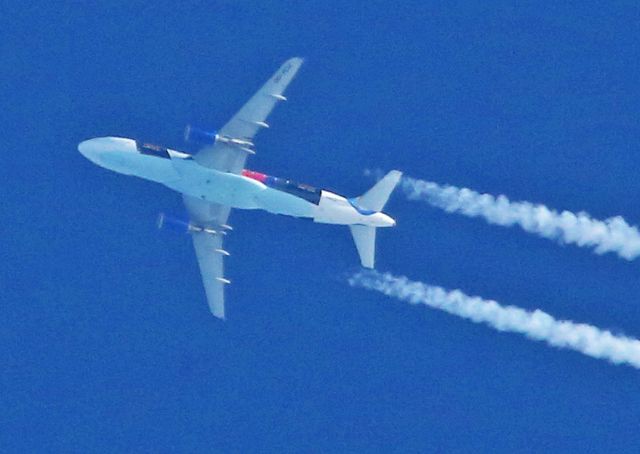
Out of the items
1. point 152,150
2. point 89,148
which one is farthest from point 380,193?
point 89,148

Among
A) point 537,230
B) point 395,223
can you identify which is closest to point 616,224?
point 537,230

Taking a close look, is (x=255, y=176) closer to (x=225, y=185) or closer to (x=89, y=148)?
(x=225, y=185)

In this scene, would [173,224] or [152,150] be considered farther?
[173,224]

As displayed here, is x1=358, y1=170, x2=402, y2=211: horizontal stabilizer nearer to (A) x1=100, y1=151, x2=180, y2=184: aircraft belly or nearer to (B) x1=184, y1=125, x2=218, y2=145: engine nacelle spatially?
(B) x1=184, y1=125, x2=218, y2=145: engine nacelle

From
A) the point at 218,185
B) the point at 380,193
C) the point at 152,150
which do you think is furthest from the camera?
the point at 380,193

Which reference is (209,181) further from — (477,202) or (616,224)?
(616,224)

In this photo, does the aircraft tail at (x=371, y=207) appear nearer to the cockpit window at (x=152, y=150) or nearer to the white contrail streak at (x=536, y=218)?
the white contrail streak at (x=536, y=218)
